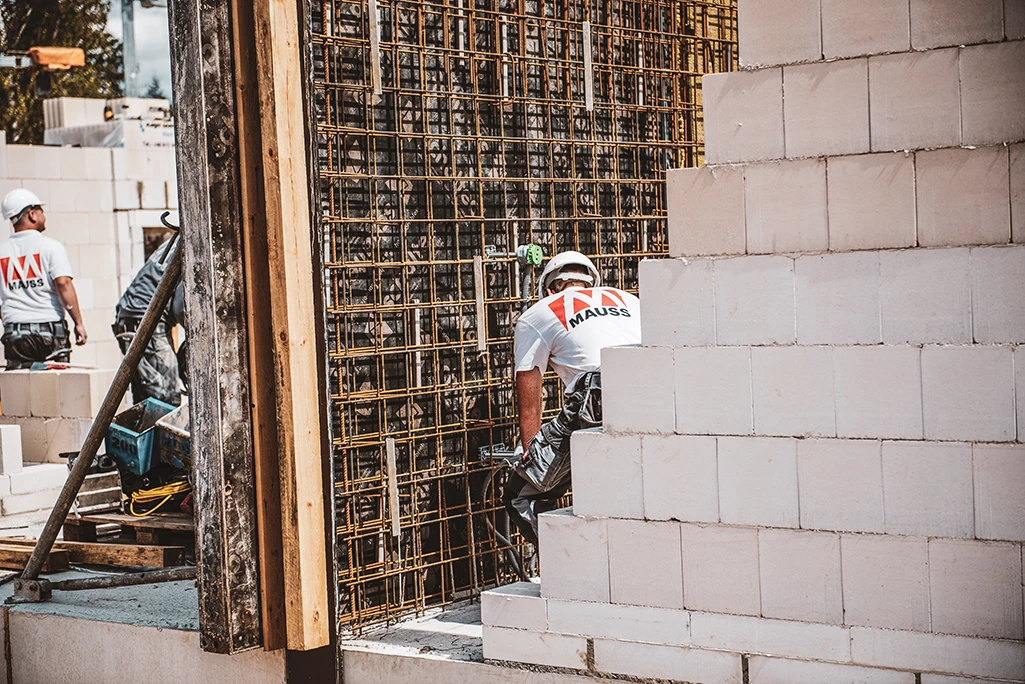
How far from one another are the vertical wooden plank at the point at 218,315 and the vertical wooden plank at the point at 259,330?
33 millimetres

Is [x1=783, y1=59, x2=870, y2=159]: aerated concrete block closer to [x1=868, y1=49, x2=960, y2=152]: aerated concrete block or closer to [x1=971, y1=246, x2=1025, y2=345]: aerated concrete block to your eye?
[x1=868, y1=49, x2=960, y2=152]: aerated concrete block

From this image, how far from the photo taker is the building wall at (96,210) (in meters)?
21.0

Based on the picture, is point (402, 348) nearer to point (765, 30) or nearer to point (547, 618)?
point (547, 618)

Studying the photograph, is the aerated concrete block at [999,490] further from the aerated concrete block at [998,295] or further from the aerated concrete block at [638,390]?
the aerated concrete block at [638,390]

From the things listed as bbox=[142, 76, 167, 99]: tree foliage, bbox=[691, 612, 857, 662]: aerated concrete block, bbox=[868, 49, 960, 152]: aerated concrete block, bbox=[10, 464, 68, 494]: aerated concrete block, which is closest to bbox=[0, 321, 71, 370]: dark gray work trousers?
bbox=[10, 464, 68, 494]: aerated concrete block

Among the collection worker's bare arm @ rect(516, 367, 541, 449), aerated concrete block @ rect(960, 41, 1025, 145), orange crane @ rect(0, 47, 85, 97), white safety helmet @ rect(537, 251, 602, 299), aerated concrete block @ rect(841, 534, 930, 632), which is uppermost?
orange crane @ rect(0, 47, 85, 97)

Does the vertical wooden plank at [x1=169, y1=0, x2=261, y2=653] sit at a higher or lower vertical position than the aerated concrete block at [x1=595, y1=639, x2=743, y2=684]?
higher

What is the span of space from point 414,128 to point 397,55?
1.21 ft

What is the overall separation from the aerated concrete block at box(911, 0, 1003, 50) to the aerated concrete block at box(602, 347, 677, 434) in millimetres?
1331

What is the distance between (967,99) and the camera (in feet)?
14.3

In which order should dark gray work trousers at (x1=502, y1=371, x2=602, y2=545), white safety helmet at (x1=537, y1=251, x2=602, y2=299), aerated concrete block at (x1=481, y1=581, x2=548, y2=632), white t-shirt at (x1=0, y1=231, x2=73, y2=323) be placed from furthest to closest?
1. white t-shirt at (x1=0, y1=231, x2=73, y2=323)
2. white safety helmet at (x1=537, y1=251, x2=602, y2=299)
3. dark gray work trousers at (x1=502, y1=371, x2=602, y2=545)
4. aerated concrete block at (x1=481, y1=581, x2=548, y2=632)

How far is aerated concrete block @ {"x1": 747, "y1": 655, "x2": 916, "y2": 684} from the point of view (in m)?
4.45

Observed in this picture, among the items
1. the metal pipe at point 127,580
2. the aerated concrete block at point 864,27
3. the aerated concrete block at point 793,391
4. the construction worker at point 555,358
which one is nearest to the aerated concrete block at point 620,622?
the aerated concrete block at point 793,391

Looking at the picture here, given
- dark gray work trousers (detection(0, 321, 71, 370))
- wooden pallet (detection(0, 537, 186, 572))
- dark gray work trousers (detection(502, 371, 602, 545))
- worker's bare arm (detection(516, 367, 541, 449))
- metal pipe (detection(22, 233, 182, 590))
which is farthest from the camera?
dark gray work trousers (detection(0, 321, 71, 370))
